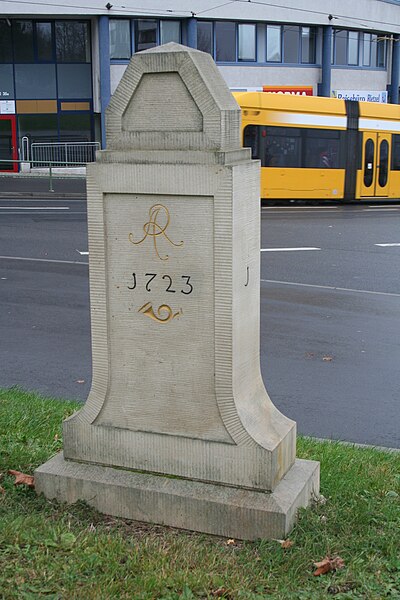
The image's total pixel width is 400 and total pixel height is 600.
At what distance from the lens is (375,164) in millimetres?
27734

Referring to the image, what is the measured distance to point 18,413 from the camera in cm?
604

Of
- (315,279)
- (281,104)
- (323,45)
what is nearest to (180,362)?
(315,279)

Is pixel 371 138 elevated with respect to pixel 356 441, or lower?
elevated

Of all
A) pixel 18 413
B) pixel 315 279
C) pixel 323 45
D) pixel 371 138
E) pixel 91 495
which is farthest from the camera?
pixel 323 45

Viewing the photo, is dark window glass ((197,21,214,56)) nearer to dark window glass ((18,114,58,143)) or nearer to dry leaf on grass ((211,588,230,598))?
dark window glass ((18,114,58,143))

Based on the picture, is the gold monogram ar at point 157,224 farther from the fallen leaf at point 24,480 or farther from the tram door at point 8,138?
the tram door at point 8,138

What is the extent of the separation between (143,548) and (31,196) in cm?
2559

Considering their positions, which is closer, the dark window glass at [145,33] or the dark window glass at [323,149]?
the dark window glass at [323,149]

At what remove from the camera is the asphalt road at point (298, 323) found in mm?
7430

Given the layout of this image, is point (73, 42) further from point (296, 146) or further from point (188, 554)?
point (188, 554)

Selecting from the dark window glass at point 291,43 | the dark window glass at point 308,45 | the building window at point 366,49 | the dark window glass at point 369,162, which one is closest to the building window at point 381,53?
the building window at point 366,49

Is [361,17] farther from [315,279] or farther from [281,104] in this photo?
[315,279]

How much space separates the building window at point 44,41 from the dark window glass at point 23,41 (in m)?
0.32

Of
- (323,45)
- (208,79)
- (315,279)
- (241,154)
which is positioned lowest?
(315,279)
